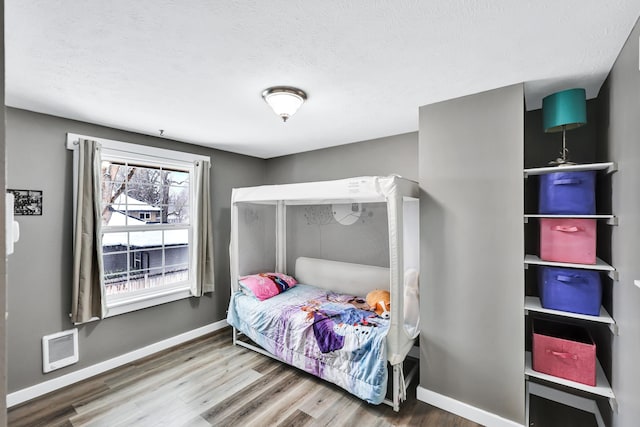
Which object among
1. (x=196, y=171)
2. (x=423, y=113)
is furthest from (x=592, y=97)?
(x=196, y=171)

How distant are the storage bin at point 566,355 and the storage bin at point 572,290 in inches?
8.8

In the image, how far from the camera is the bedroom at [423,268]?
5.29 feet

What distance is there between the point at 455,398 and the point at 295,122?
265 cm

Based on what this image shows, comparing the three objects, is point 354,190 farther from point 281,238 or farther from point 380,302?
point 281,238

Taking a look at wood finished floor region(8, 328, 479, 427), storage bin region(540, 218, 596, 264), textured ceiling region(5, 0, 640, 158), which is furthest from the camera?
wood finished floor region(8, 328, 479, 427)

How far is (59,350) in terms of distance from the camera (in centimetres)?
259

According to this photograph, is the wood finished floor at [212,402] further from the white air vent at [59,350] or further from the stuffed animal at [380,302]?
the stuffed animal at [380,302]

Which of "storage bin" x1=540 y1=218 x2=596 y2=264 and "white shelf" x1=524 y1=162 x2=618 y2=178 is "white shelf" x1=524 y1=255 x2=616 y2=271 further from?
"white shelf" x1=524 y1=162 x2=618 y2=178

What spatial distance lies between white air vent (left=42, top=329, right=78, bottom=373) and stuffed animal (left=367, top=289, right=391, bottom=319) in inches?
108

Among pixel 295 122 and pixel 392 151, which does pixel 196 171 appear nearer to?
pixel 295 122

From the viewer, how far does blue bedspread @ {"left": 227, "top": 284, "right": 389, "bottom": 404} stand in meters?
2.25

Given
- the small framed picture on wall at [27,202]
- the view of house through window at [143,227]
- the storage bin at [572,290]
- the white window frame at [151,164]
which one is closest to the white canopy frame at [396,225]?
the white window frame at [151,164]

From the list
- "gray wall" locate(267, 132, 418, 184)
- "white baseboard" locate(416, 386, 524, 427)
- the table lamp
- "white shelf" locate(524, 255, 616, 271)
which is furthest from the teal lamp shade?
"white baseboard" locate(416, 386, 524, 427)

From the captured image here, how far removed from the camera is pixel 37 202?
8.14ft
